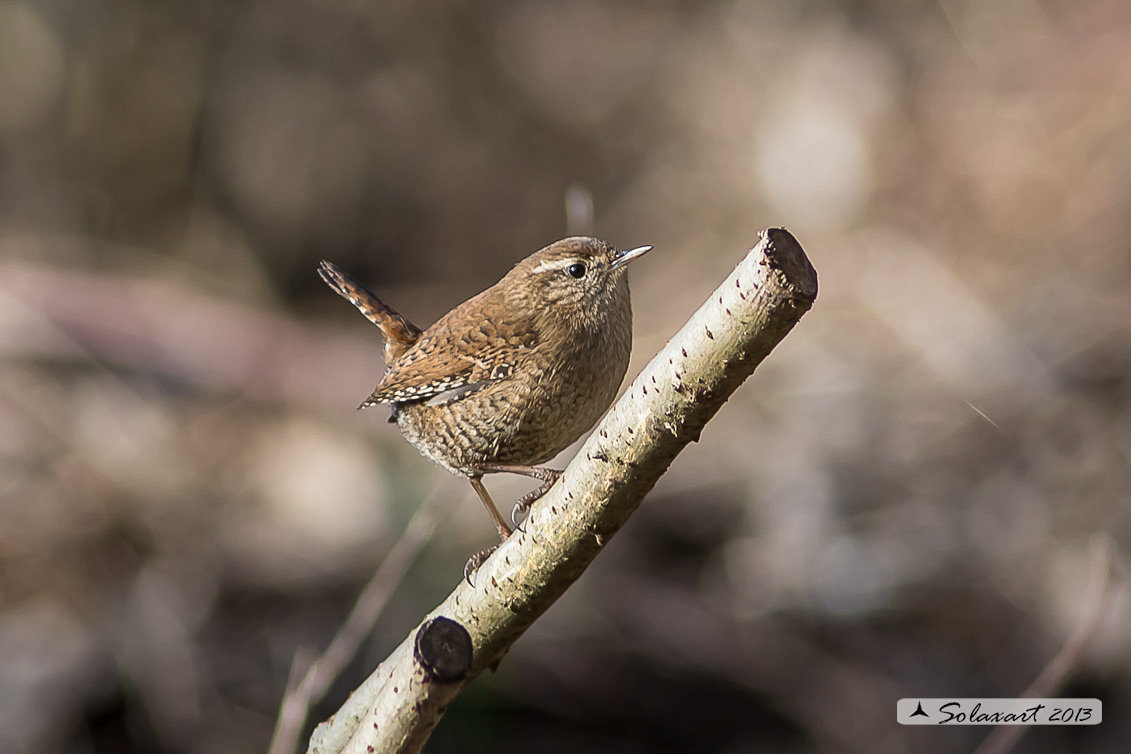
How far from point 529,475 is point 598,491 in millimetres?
641

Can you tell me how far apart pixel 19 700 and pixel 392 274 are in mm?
3546

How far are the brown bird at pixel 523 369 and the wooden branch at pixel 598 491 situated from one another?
0.32 metres

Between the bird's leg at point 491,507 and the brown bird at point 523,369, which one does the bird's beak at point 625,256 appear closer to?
the brown bird at point 523,369

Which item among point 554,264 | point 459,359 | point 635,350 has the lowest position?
point 459,359

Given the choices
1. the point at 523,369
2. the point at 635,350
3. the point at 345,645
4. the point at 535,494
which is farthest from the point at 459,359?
the point at 635,350

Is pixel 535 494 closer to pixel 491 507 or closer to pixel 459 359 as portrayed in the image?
pixel 491 507

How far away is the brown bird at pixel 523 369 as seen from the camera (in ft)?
6.98

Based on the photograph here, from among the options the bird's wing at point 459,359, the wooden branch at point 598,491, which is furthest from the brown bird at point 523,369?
the wooden branch at point 598,491

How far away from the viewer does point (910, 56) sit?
7.24m

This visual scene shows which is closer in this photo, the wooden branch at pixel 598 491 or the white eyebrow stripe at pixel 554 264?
the wooden branch at pixel 598 491

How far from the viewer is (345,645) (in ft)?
6.33

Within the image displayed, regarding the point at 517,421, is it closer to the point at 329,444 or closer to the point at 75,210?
the point at 329,444

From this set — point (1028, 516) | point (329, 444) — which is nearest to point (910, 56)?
point (1028, 516)

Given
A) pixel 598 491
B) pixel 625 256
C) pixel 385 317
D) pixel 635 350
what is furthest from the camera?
pixel 635 350
